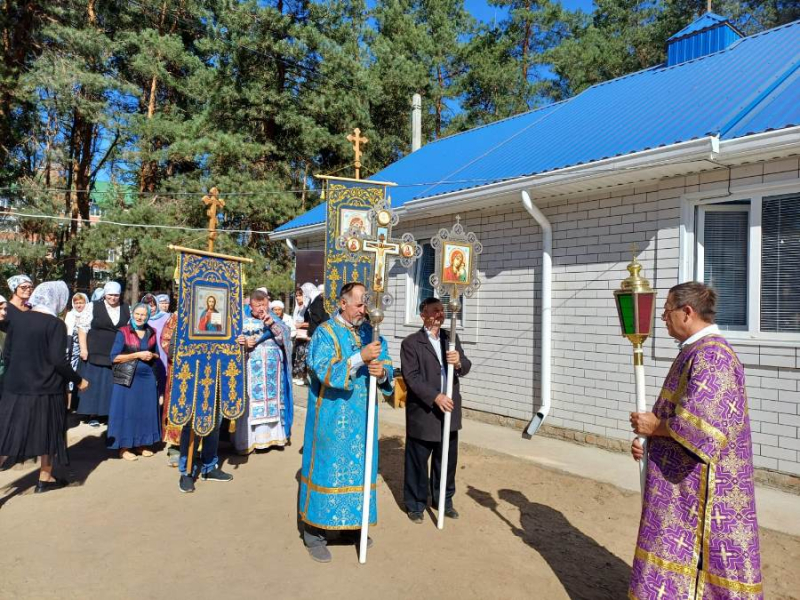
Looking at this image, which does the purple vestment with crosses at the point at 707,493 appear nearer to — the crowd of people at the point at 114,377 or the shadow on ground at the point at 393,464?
the shadow on ground at the point at 393,464

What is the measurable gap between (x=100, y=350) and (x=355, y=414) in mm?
4716

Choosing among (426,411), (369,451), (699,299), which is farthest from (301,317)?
(699,299)

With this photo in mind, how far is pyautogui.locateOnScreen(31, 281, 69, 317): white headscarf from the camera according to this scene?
17.0ft

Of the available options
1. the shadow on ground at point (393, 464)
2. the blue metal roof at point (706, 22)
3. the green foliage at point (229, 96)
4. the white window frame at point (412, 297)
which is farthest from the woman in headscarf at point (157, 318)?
the green foliage at point (229, 96)

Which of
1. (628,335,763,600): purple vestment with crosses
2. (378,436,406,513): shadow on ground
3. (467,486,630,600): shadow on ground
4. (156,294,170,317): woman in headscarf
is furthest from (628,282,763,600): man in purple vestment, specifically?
(156,294,170,317): woman in headscarf

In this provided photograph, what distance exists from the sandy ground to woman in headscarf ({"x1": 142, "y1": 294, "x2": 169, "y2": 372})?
4.64ft

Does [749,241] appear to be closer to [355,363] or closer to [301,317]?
[355,363]

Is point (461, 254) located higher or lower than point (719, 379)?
higher

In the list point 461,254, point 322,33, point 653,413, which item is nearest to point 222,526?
point 461,254

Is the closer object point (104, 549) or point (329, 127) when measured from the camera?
point (104, 549)

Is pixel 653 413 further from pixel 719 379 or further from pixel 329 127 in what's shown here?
pixel 329 127

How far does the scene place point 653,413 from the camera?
293 centimetres

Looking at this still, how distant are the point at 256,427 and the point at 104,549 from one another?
281 centimetres

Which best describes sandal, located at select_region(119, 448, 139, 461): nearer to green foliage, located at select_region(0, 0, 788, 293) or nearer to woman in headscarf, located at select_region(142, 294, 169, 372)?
woman in headscarf, located at select_region(142, 294, 169, 372)
